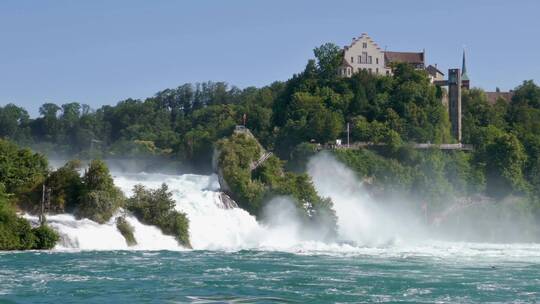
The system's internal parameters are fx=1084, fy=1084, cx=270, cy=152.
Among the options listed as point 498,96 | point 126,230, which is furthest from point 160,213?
point 498,96

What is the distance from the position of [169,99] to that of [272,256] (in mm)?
116042

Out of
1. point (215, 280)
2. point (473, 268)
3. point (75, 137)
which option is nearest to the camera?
point (215, 280)

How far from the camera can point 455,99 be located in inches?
3932

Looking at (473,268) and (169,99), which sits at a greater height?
(169,99)

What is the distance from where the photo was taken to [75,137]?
149500 mm

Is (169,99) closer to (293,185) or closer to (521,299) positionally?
(293,185)

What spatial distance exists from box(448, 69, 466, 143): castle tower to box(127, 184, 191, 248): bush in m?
46.0

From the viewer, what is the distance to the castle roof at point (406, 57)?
109875mm

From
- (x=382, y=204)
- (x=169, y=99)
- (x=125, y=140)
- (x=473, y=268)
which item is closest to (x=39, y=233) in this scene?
(x=473, y=268)

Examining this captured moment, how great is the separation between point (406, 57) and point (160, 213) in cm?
5755

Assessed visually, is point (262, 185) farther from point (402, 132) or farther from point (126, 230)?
point (402, 132)

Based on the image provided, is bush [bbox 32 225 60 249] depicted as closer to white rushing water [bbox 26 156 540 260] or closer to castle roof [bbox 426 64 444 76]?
white rushing water [bbox 26 156 540 260]

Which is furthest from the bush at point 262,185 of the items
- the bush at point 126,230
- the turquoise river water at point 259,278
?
the turquoise river water at point 259,278

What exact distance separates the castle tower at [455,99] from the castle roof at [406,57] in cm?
992
